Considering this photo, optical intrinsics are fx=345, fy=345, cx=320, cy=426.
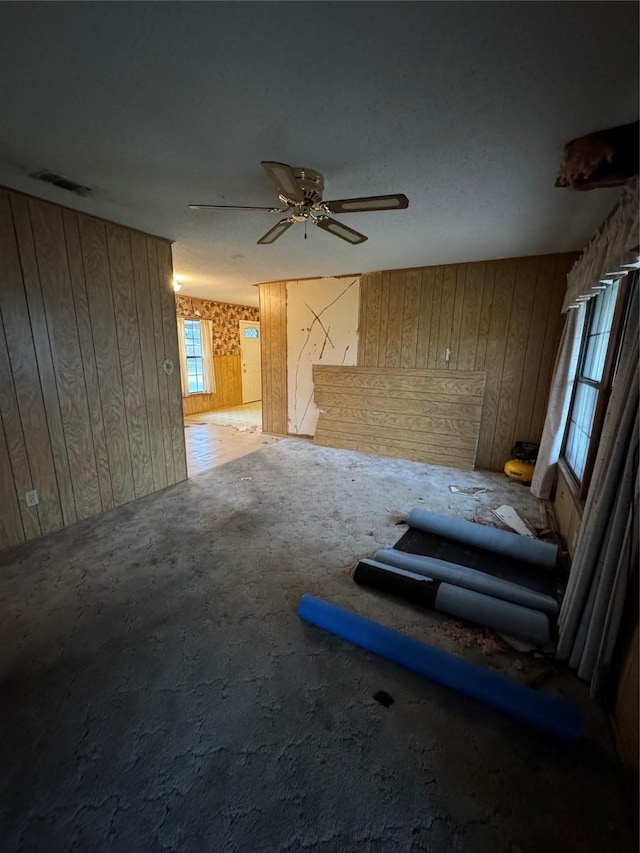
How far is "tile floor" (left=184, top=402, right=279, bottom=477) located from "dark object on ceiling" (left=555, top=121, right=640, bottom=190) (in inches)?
153

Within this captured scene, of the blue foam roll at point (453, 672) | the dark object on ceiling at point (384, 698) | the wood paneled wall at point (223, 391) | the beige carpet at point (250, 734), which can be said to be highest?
the wood paneled wall at point (223, 391)

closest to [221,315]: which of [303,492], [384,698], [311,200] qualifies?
[303,492]

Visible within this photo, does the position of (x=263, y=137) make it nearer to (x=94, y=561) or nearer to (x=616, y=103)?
(x=616, y=103)

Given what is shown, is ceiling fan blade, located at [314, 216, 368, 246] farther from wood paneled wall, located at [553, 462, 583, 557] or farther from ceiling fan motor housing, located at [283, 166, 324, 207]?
wood paneled wall, located at [553, 462, 583, 557]

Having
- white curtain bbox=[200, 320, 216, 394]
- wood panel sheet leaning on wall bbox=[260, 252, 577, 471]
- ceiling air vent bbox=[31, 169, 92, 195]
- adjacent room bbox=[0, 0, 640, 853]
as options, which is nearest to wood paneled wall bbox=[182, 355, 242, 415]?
white curtain bbox=[200, 320, 216, 394]

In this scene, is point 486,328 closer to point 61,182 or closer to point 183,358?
point 61,182

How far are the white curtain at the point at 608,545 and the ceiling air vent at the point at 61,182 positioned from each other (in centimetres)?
309

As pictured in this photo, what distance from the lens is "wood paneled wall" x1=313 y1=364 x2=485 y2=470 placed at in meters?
4.14

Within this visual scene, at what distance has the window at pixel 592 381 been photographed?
2.24 meters

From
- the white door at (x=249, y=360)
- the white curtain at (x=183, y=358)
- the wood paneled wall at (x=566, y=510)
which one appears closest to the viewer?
the wood paneled wall at (x=566, y=510)

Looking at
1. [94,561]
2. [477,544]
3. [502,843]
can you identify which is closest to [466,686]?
[502,843]

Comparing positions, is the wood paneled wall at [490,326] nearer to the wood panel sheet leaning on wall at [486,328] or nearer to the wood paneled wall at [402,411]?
the wood panel sheet leaning on wall at [486,328]

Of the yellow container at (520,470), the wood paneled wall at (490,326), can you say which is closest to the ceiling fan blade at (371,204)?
the wood paneled wall at (490,326)

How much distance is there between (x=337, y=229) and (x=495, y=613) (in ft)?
8.06
